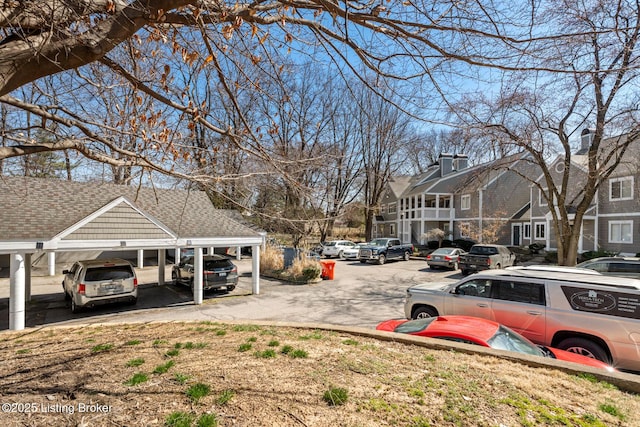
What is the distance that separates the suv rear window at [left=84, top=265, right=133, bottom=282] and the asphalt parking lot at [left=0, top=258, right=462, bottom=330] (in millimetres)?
1135

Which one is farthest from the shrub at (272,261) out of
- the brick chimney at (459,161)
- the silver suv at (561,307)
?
the brick chimney at (459,161)

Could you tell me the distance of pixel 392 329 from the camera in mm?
6379

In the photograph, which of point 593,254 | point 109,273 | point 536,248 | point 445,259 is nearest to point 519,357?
point 109,273

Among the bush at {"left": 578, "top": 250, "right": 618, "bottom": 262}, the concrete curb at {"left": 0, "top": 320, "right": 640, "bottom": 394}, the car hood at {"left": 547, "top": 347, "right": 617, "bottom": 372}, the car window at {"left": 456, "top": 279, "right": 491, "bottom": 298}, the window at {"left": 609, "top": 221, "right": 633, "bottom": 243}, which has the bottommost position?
the bush at {"left": 578, "top": 250, "right": 618, "bottom": 262}

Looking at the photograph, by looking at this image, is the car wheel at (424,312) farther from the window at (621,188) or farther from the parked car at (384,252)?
the window at (621,188)

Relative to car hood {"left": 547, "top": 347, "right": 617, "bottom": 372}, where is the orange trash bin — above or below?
below

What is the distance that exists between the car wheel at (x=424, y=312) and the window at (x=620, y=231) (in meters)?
22.5

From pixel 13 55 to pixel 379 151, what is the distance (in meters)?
35.7

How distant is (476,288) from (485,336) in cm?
242

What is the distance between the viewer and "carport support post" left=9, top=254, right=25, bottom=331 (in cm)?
854

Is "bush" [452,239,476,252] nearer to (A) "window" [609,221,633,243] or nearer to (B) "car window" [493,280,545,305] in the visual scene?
(A) "window" [609,221,633,243]

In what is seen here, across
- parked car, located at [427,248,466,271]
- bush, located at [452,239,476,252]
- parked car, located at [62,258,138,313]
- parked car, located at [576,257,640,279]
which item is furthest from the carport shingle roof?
bush, located at [452,239,476,252]

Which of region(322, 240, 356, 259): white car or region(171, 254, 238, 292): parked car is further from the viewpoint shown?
region(322, 240, 356, 259): white car

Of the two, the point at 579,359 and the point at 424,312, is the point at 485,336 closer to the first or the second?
the point at 579,359
